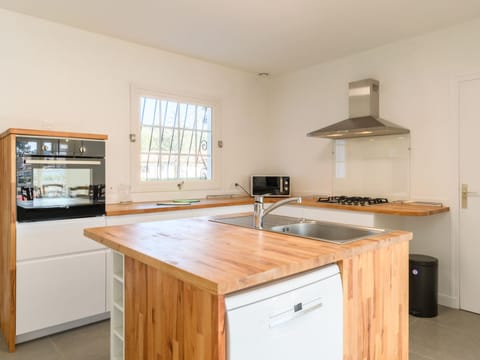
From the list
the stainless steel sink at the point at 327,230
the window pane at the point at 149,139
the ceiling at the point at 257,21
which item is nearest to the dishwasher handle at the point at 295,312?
the stainless steel sink at the point at 327,230

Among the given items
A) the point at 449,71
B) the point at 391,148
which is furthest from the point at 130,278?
the point at 449,71

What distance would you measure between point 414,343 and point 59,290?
257 centimetres

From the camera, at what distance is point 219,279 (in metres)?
1.02

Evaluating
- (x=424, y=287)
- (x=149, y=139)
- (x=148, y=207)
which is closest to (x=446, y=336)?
(x=424, y=287)

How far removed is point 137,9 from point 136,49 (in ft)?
2.63

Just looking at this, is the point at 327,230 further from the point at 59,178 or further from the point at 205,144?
the point at 205,144

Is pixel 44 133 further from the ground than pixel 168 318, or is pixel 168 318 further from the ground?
pixel 44 133

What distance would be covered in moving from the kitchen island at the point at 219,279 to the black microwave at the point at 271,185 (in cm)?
228

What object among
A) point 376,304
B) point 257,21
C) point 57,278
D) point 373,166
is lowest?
point 57,278

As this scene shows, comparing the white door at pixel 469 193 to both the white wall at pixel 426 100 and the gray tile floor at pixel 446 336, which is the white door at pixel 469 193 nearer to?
the white wall at pixel 426 100

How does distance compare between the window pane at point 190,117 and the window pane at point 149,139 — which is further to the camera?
the window pane at point 190,117

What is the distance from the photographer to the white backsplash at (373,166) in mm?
3430

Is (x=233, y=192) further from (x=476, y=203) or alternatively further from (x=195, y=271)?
(x=195, y=271)

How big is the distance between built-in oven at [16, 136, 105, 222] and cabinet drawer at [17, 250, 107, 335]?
348 millimetres
